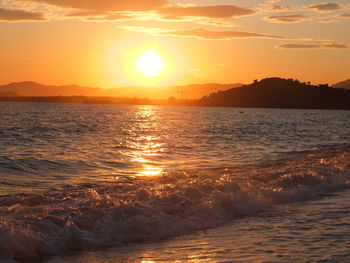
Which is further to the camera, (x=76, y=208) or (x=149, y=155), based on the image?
(x=149, y=155)

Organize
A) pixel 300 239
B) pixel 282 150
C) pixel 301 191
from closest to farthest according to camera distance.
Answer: pixel 300 239 < pixel 301 191 < pixel 282 150

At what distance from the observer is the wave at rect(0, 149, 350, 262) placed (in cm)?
993

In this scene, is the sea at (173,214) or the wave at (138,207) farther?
the wave at (138,207)

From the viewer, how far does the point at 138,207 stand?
1216 cm

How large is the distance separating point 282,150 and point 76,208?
23.7 m

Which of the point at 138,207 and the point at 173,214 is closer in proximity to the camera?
the point at 138,207

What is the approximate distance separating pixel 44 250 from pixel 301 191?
9518 mm

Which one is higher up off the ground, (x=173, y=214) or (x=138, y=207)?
(x=138, y=207)

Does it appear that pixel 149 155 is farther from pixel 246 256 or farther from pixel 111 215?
pixel 246 256

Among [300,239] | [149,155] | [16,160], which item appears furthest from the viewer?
[149,155]

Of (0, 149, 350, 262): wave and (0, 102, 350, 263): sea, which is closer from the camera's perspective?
(0, 102, 350, 263): sea

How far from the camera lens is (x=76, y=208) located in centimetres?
1171

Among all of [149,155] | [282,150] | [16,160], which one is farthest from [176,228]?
[282,150]

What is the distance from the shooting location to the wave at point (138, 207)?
993 cm
